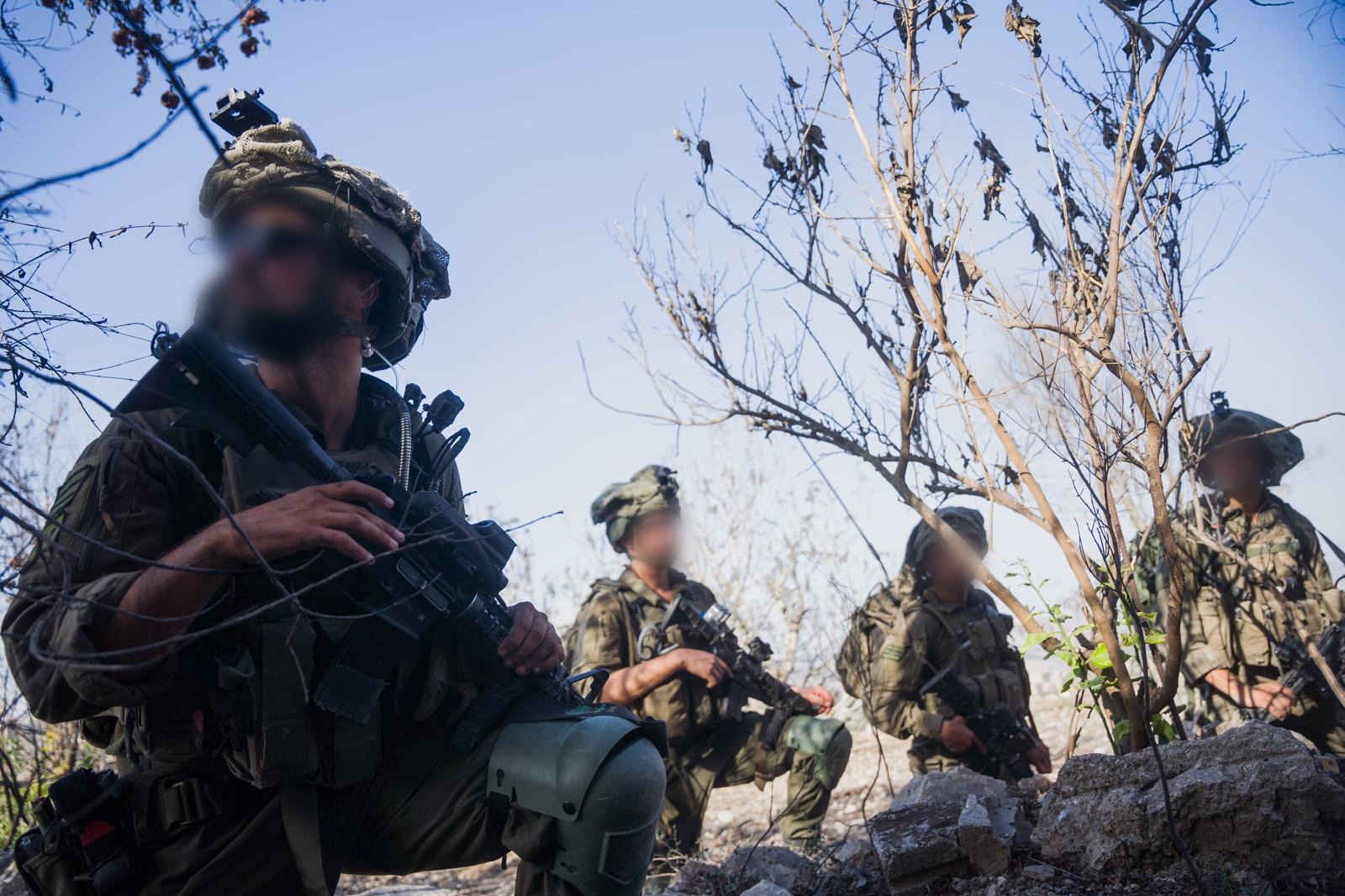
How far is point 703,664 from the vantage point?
529 cm

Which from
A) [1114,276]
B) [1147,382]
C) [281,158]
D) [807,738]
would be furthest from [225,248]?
[807,738]

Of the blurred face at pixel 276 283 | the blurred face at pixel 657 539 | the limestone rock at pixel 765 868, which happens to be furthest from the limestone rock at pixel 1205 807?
the blurred face at pixel 657 539

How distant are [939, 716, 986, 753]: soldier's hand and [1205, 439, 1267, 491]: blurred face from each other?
1.95 metres

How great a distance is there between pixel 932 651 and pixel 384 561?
14.6 feet

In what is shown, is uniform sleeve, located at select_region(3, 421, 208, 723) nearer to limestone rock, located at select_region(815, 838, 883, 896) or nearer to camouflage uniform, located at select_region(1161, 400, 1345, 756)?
limestone rock, located at select_region(815, 838, 883, 896)

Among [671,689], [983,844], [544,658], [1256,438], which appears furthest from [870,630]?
[544,658]

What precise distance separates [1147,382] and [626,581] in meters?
3.10

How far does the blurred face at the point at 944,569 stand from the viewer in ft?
19.6

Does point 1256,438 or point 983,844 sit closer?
point 983,844

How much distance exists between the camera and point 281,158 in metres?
2.53

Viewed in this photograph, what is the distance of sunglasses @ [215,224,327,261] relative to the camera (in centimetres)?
245

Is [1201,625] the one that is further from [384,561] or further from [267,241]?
[267,241]

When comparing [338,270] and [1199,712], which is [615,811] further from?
[1199,712]

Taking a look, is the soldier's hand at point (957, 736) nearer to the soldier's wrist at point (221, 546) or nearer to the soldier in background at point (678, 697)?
the soldier in background at point (678, 697)
